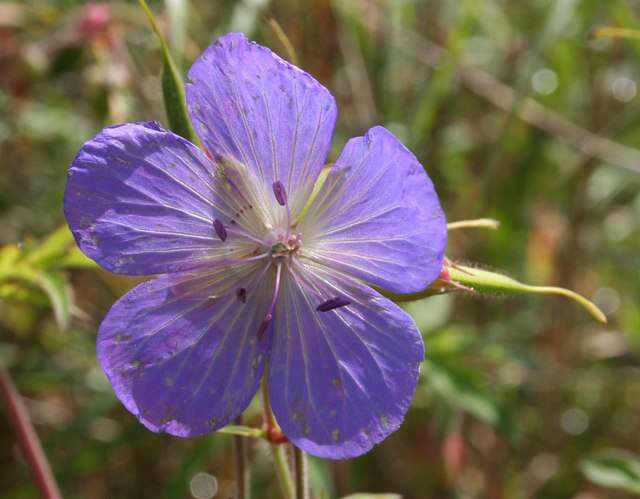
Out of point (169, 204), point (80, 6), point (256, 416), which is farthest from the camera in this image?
point (80, 6)

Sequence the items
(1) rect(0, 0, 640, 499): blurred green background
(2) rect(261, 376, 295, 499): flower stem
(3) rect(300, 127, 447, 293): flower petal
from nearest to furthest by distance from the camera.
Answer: (3) rect(300, 127, 447, 293): flower petal
(2) rect(261, 376, 295, 499): flower stem
(1) rect(0, 0, 640, 499): blurred green background

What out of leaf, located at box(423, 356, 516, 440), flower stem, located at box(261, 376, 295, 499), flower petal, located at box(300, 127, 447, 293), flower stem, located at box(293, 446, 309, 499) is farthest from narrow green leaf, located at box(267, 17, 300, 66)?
leaf, located at box(423, 356, 516, 440)

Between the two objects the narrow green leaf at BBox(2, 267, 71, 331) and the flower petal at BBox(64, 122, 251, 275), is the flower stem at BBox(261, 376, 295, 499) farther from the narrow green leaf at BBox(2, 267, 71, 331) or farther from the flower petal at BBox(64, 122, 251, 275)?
the narrow green leaf at BBox(2, 267, 71, 331)

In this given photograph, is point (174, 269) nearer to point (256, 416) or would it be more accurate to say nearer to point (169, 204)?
point (169, 204)

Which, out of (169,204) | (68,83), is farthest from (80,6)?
(169,204)

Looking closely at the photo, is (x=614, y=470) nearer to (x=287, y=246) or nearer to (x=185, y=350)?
(x=287, y=246)

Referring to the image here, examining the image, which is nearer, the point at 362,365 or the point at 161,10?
the point at 362,365
